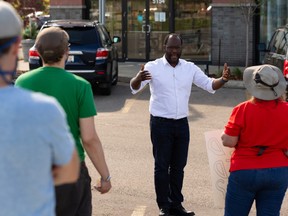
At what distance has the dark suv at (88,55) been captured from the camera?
15766 mm

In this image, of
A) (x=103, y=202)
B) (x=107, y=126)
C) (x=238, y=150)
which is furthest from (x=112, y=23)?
(x=238, y=150)

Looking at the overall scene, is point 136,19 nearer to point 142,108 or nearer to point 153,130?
point 142,108

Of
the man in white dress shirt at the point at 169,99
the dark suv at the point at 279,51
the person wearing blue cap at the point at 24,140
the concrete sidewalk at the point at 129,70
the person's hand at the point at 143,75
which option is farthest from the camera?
the concrete sidewalk at the point at 129,70

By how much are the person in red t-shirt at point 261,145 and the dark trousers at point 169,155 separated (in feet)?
5.64

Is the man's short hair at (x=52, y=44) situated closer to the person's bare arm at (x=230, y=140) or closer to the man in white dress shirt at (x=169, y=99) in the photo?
the person's bare arm at (x=230, y=140)

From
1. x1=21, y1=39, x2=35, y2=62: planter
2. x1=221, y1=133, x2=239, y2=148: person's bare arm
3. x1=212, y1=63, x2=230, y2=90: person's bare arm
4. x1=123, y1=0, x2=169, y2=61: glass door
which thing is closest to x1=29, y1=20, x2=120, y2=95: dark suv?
x1=123, y1=0, x2=169, y2=61: glass door

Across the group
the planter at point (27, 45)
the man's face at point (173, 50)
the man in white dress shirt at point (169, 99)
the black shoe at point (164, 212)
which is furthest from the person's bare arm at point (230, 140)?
the planter at point (27, 45)

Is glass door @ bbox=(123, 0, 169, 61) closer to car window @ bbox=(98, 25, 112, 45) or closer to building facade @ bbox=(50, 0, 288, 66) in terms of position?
building facade @ bbox=(50, 0, 288, 66)

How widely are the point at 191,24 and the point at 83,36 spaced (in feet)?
24.3

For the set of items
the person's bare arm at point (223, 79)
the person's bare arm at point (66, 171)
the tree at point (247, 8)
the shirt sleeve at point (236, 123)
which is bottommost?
the shirt sleeve at point (236, 123)

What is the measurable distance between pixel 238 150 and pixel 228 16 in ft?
55.9

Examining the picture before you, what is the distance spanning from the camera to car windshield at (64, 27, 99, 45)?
1597 cm

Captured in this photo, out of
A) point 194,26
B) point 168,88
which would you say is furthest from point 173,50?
point 194,26

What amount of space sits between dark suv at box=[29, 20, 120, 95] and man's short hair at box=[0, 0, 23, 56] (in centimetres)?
1286
